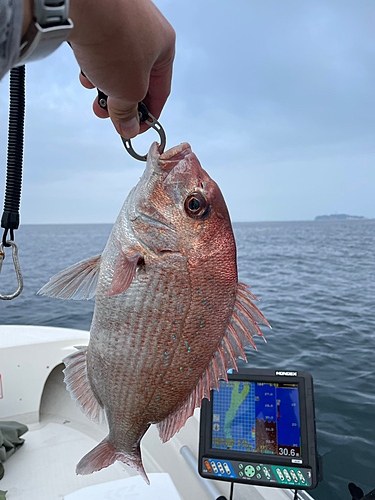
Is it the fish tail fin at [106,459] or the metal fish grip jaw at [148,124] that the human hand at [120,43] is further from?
the fish tail fin at [106,459]

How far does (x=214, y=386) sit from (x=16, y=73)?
1.45 metres

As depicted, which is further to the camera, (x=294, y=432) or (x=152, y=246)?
(x=294, y=432)

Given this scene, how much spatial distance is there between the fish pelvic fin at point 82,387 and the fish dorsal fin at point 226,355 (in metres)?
0.23

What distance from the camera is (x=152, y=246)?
1333 mm

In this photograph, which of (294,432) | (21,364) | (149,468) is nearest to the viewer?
(294,432)

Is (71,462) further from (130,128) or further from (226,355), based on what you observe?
(130,128)

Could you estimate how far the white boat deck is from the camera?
7.62ft

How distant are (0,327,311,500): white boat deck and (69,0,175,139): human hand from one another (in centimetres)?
204

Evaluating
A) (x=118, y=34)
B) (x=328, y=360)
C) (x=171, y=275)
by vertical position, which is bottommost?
(x=328, y=360)

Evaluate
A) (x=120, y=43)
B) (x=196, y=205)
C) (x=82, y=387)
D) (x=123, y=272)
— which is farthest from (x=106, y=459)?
(x=120, y=43)

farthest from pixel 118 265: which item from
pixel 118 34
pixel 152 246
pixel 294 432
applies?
pixel 294 432

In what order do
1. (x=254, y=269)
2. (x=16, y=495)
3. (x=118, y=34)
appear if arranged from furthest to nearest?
1. (x=254, y=269)
2. (x=16, y=495)
3. (x=118, y=34)

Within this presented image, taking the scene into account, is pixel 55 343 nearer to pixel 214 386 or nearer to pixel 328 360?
pixel 214 386

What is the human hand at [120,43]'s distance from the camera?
0.80 metres
